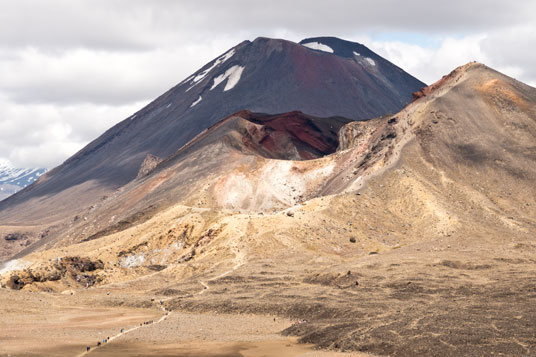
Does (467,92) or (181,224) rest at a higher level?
(467,92)

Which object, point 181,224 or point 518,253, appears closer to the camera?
point 518,253

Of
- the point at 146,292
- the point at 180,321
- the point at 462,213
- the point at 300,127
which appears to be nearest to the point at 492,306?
the point at 180,321

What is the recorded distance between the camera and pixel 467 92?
457 ft

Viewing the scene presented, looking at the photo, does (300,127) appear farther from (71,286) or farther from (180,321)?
(180,321)

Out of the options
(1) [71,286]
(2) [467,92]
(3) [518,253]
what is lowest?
(3) [518,253]

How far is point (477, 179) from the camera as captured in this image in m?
119

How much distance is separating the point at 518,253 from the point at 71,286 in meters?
57.8

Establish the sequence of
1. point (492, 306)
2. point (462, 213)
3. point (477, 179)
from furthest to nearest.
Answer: point (477, 179), point (462, 213), point (492, 306)

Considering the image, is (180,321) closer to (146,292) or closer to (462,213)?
(146,292)

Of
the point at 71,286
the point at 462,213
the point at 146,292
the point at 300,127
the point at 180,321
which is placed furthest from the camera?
the point at 300,127

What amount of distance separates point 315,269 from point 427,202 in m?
28.3

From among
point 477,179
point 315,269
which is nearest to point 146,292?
point 315,269

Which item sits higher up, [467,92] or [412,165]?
[467,92]

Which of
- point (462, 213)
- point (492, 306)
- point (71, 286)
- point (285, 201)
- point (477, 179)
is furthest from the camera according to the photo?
point (285, 201)
